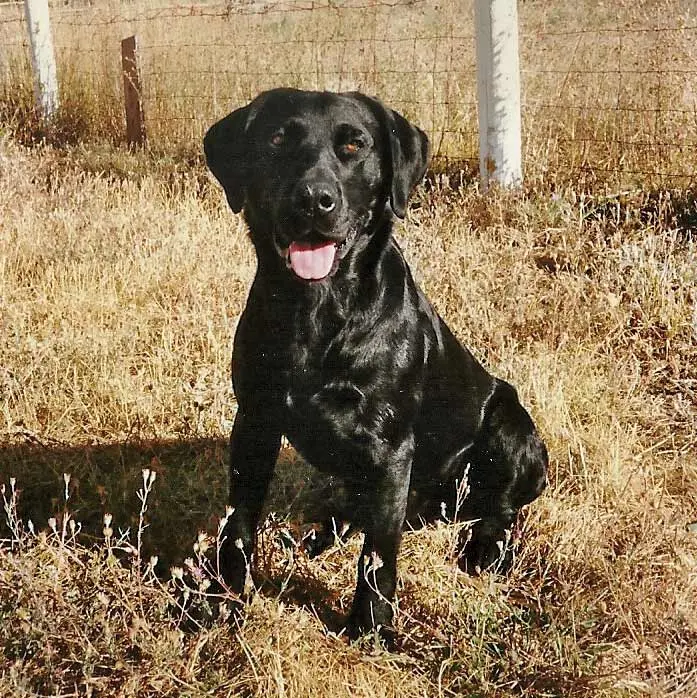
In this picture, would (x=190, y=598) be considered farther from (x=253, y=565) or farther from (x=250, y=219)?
(x=250, y=219)

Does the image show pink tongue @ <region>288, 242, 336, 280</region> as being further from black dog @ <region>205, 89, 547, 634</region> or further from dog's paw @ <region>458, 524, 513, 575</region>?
dog's paw @ <region>458, 524, 513, 575</region>

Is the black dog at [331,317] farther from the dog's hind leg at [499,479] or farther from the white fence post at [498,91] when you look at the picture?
the white fence post at [498,91]

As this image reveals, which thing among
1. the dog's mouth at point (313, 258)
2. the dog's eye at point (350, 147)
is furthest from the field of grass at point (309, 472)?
the dog's eye at point (350, 147)

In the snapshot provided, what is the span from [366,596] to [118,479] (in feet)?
3.58

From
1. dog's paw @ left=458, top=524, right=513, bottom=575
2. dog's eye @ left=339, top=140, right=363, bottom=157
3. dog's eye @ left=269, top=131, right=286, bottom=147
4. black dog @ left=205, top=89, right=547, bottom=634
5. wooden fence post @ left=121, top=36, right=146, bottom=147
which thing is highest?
wooden fence post @ left=121, top=36, right=146, bottom=147

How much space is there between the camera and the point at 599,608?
96.6 inches

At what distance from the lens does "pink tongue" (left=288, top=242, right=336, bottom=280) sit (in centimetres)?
239

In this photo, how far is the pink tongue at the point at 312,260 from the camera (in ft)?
7.86

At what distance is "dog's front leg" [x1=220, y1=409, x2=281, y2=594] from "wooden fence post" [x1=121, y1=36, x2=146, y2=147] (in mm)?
5260

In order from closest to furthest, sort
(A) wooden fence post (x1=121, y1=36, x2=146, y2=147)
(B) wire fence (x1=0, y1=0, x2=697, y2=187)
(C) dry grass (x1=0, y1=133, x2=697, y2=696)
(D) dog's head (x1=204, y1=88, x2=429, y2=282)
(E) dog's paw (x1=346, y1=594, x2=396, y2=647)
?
(C) dry grass (x1=0, y1=133, x2=697, y2=696), (D) dog's head (x1=204, y1=88, x2=429, y2=282), (E) dog's paw (x1=346, y1=594, x2=396, y2=647), (B) wire fence (x1=0, y1=0, x2=697, y2=187), (A) wooden fence post (x1=121, y1=36, x2=146, y2=147)

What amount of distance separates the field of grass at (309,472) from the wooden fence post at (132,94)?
3.38 ft

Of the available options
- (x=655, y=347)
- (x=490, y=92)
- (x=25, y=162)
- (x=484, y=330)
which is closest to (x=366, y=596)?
(x=484, y=330)

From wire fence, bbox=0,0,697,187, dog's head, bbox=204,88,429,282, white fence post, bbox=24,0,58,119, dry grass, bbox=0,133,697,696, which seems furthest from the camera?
white fence post, bbox=24,0,58,119

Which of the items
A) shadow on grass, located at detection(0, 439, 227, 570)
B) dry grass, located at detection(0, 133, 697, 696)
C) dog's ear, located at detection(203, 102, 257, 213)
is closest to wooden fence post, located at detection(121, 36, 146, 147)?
dry grass, located at detection(0, 133, 697, 696)
